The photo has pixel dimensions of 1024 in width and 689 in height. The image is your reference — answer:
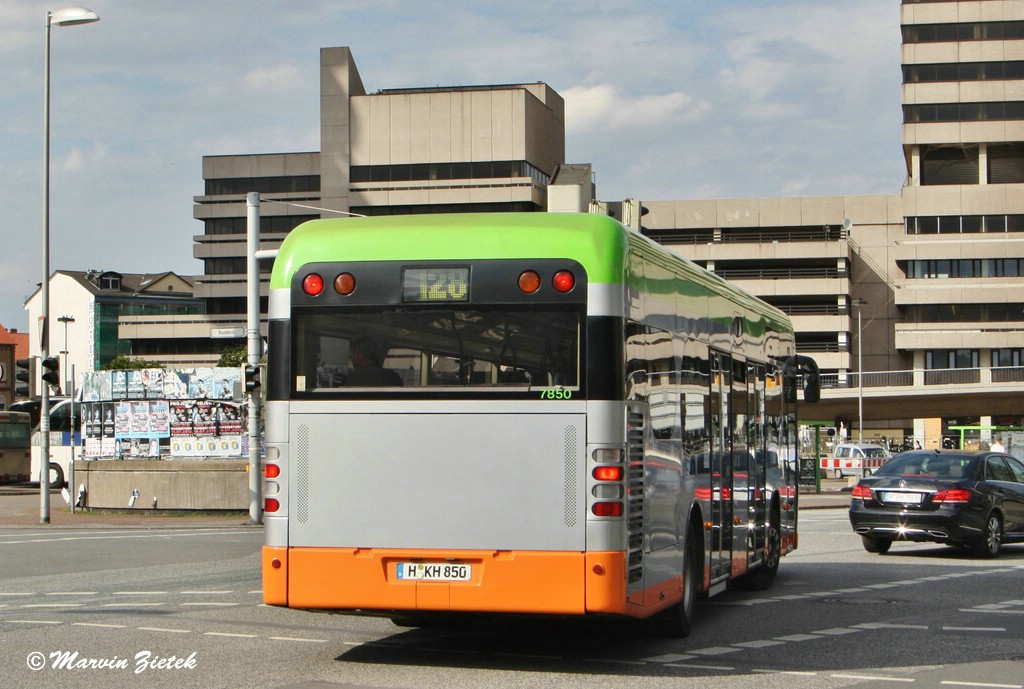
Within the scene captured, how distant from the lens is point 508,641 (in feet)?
37.5

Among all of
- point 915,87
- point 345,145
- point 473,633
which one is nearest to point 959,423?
point 915,87

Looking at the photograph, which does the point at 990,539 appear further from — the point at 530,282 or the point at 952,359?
the point at 952,359

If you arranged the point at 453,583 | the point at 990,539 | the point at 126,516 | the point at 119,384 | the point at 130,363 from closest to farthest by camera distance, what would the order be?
the point at 453,583 < the point at 990,539 < the point at 126,516 < the point at 119,384 < the point at 130,363

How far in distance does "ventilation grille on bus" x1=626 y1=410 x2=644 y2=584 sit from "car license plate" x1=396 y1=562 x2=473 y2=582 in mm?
1090

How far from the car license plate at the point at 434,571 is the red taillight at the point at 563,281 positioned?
1.94m

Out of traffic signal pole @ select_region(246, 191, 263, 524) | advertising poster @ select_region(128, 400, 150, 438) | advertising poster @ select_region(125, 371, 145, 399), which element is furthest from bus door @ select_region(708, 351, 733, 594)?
advertising poster @ select_region(125, 371, 145, 399)

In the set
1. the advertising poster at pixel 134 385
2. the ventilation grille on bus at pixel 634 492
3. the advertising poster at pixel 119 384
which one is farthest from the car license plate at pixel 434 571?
the advertising poster at pixel 119 384

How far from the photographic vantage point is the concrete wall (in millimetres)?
33719

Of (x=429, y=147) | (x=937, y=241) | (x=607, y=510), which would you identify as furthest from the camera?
(x=429, y=147)

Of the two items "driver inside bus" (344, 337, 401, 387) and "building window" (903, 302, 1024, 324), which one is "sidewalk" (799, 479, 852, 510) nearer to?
"driver inside bus" (344, 337, 401, 387)

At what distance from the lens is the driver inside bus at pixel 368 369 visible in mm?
9883

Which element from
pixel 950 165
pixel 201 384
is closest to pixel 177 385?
pixel 201 384

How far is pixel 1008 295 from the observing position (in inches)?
4178

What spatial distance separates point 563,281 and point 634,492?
1.50 m
